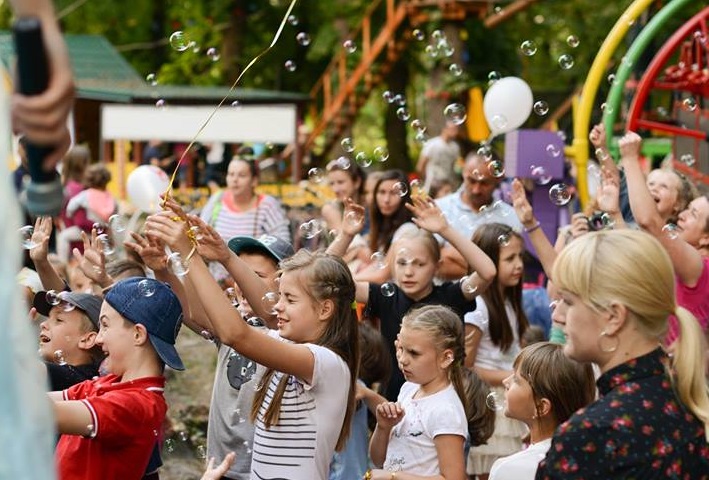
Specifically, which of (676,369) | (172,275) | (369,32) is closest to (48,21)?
(676,369)

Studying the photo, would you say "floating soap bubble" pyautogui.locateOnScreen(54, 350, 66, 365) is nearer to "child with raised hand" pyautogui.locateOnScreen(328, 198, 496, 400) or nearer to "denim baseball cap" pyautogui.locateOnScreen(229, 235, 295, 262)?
"denim baseball cap" pyautogui.locateOnScreen(229, 235, 295, 262)

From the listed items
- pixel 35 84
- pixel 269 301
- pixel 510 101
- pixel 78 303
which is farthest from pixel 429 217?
pixel 35 84

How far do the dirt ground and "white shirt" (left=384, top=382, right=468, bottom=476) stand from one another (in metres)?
1.46

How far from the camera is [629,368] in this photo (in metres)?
2.95

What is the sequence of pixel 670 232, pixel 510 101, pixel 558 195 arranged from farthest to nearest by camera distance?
1. pixel 510 101
2. pixel 558 195
3. pixel 670 232

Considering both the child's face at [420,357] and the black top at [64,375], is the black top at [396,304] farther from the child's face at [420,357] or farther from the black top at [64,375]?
the black top at [64,375]

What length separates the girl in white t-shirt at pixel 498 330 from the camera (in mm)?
6008

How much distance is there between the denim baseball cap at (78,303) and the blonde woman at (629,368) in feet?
7.08

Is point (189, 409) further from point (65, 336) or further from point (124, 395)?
point (124, 395)

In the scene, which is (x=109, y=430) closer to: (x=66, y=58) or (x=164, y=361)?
(x=164, y=361)

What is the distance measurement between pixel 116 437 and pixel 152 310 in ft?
1.56

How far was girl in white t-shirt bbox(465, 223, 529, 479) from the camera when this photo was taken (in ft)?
19.7

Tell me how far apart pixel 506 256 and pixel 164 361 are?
8.54ft

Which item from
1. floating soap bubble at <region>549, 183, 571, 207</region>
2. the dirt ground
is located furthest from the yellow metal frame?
floating soap bubble at <region>549, 183, 571, 207</region>
